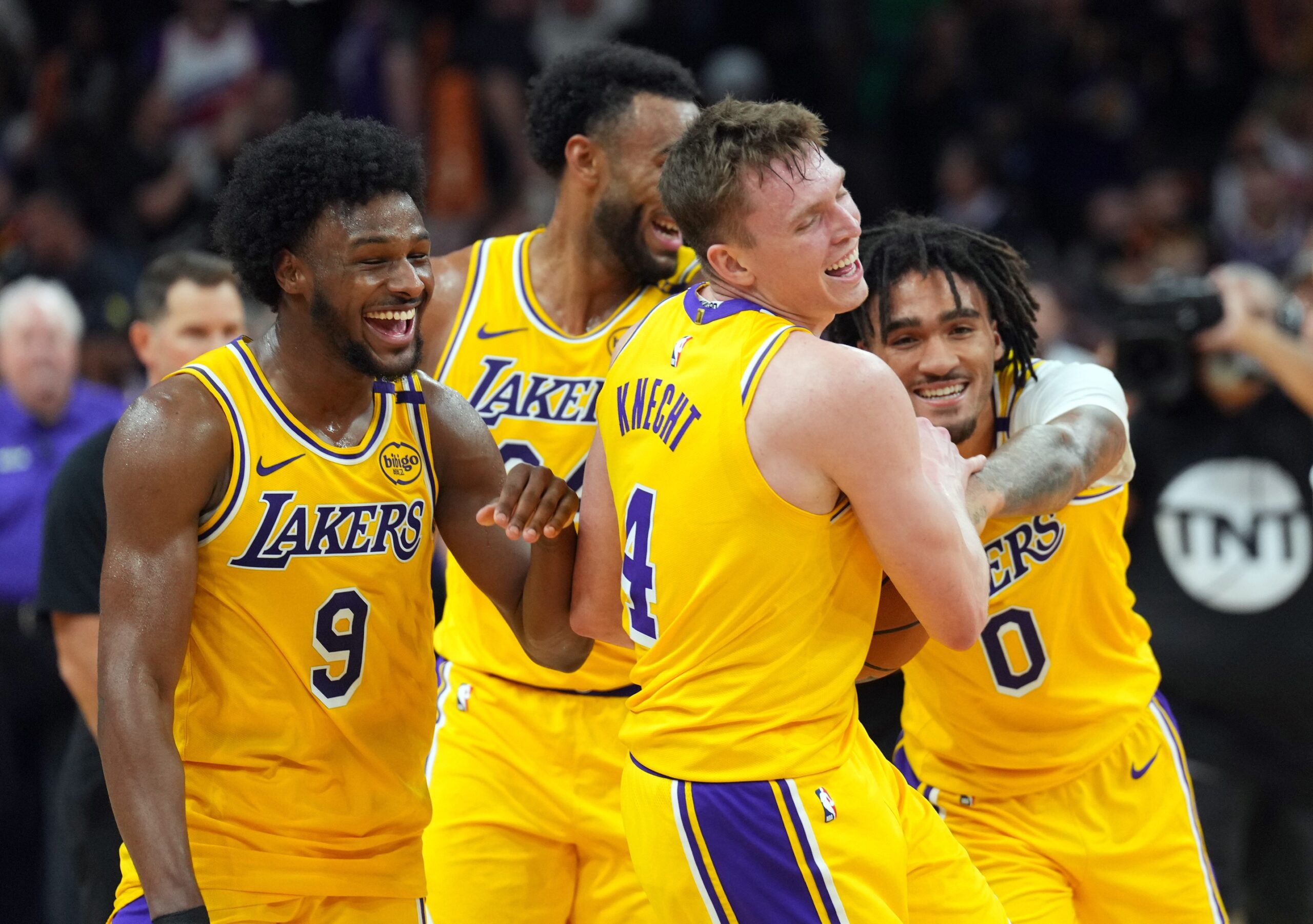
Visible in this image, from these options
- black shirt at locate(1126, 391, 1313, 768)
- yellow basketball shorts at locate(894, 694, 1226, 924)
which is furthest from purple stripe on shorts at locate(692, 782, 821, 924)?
black shirt at locate(1126, 391, 1313, 768)

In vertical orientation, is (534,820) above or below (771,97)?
below

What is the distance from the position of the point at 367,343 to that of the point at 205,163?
888cm

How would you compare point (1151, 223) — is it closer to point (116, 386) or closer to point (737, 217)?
point (116, 386)

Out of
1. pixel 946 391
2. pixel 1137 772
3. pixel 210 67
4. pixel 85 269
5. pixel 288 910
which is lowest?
pixel 288 910

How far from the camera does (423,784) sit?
3.67 meters

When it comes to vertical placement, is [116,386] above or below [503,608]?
above

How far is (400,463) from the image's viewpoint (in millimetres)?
3520

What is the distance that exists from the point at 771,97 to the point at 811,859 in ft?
31.0

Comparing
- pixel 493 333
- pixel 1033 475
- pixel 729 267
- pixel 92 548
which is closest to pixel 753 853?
pixel 1033 475

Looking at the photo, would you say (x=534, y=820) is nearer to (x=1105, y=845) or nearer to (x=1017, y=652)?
(x=1017, y=652)

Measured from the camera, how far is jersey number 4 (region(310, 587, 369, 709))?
339 cm

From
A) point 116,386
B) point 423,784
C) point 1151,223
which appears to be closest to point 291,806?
point 423,784

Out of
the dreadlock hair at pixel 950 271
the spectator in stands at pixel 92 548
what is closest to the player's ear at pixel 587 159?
the dreadlock hair at pixel 950 271

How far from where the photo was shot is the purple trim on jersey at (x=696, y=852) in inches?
124
